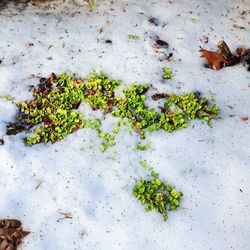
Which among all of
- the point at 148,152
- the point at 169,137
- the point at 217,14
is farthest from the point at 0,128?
the point at 217,14

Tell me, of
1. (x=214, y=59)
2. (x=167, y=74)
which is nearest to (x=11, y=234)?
(x=167, y=74)

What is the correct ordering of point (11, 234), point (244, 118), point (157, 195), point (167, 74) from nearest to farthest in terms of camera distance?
point (11, 234), point (157, 195), point (244, 118), point (167, 74)

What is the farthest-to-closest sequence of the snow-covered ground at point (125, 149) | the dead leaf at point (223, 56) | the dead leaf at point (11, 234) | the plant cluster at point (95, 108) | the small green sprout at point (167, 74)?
the dead leaf at point (223, 56), the small green sprout at point (167, 74), the plant cluster at point (95, 108), the snow-covered ground at point (125, 149), the dead leaf at point (11, 234)

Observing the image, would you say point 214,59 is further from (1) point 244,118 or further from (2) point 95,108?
(2) point 95,108

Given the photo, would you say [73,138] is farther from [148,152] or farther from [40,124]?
[148,152]

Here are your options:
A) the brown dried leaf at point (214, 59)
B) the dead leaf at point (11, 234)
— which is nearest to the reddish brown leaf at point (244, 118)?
the brown dried leaf at point (214, 59)

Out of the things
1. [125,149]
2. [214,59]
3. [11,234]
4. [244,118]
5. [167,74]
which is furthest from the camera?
[214,59]

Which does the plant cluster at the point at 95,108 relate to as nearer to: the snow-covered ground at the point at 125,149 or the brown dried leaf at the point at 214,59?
the snow-covered ground at the point at 125,149
